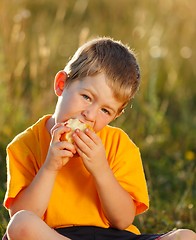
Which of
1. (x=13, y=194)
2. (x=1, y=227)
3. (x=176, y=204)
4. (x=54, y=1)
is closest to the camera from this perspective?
(x=13, y=194)

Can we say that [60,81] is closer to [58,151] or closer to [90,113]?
[90,113]

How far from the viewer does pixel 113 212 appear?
300cm

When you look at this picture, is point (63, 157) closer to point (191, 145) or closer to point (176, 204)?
point (176, 204)

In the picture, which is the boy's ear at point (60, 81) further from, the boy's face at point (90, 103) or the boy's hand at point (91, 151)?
the boy's hand at point (91, 151)

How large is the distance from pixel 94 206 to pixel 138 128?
2.20m

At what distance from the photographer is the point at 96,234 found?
9.85ft

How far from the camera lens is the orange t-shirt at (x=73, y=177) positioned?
3.00m

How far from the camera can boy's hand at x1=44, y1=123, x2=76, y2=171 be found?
9.26ft

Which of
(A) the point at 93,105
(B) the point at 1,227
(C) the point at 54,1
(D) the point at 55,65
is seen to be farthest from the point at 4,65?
(C) the point at 54,1

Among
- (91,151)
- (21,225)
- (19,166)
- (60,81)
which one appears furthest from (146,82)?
(21,225)

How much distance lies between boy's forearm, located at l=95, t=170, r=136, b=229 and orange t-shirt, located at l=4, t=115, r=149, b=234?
6 cm

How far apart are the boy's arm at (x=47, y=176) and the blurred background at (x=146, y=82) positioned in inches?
22.4

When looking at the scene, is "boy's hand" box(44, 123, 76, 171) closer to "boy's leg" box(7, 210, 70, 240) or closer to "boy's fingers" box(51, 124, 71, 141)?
"boy's fingers" box(51, 124, 71, 141)

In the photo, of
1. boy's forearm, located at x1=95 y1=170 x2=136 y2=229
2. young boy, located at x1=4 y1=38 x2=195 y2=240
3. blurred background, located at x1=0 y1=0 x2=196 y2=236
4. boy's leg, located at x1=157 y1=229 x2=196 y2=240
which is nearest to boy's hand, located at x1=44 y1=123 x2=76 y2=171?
young boy, located at x1=4 y1=38 x2=195 y2=240
